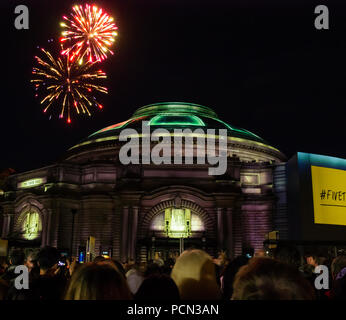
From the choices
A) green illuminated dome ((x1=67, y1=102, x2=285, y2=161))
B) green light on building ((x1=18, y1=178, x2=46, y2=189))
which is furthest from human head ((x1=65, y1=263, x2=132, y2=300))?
green illuminated dome ((x1=67, y1=102, x2=285, y2=161))

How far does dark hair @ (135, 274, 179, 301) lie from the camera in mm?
4375

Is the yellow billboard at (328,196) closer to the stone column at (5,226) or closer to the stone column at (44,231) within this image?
the stone column at (44,231)

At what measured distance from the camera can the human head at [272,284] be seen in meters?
3.84

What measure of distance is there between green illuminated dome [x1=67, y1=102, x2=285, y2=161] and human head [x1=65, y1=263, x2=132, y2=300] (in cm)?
5974

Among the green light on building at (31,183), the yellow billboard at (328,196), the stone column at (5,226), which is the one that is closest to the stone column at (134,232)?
the green light on building at (31,183)

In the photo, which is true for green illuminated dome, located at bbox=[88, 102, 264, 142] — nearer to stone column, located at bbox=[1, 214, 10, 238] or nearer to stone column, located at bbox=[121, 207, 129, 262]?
stone column, located at bbox=[121, 207, 129, 262]

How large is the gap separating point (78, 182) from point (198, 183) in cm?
1775

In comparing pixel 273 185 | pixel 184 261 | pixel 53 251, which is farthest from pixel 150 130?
pixel 184 261

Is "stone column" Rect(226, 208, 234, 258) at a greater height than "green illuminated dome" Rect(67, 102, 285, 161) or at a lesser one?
lesser

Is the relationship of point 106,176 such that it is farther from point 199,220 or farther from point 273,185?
point 273,185

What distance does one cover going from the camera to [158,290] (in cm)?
445

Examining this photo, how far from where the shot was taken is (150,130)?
6544 centimetres
